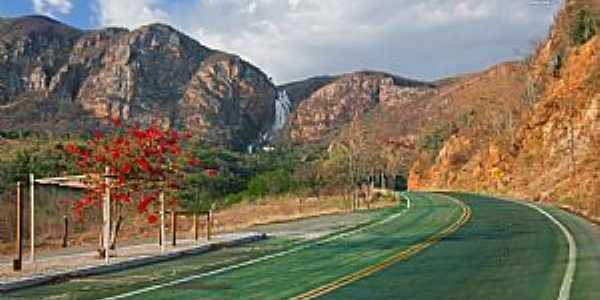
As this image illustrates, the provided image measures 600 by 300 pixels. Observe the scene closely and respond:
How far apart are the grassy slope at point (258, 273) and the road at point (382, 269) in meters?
0.02

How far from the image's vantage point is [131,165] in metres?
25.3

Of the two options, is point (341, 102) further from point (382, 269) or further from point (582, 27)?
point (382, 269)

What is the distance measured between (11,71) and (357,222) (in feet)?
379

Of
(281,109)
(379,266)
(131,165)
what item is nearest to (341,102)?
(281,109)

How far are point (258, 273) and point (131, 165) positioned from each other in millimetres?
7480

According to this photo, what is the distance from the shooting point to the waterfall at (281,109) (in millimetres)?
179250

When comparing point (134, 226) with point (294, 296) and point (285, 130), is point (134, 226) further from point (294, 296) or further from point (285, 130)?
point (285, 130)

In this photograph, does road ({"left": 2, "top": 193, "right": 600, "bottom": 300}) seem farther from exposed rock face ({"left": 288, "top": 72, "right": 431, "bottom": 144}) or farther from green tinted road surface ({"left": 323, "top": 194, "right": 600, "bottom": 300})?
exposed rock face ({"left": 288, "top": 72, "right": 431, "bottom": 144})

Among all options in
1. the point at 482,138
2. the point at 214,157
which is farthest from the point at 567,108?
the point at 214,157

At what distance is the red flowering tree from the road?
2.76 m

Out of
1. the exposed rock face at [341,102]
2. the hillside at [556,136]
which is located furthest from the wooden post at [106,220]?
the exposed rock face at [341,102]

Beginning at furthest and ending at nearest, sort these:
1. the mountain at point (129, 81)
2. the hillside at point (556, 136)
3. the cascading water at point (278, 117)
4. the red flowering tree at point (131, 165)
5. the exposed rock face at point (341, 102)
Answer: the exposed rock face at point (341, 102)
the cascading water at point (278, 117)
the mountain at point (129, 81)
the hillside at point (556, 136)
the red flowering tree at point (131, 165)

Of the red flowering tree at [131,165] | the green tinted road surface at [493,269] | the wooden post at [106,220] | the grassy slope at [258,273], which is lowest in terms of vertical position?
the grassy slope at [258,273]

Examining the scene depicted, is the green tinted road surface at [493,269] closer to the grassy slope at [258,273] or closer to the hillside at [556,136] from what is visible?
the grassy slope at [258,273]
